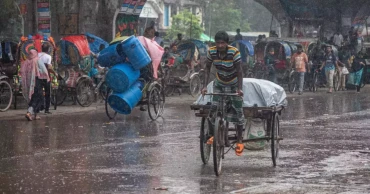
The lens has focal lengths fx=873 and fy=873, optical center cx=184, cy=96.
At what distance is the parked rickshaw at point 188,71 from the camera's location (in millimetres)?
26516

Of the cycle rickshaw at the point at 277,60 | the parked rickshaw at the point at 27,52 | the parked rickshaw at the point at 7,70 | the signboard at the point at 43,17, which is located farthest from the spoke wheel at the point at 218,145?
the cycle rickshaw at the point at 277,60

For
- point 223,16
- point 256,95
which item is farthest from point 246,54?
point 223,16

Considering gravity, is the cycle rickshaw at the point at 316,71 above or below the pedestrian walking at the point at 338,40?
below

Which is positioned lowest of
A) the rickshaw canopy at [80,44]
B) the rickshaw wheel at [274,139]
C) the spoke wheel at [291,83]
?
the spoke wheel at [291,83]

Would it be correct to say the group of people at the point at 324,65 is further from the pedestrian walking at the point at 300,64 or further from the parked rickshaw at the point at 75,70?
Result: the parked rickshaw at the point at 75,70

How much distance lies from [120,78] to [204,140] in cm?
678

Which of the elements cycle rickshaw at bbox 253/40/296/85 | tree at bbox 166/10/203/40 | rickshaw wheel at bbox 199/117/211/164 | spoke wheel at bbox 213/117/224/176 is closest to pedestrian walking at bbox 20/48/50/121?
rickshaw wheel at bbox 199/117/211/164

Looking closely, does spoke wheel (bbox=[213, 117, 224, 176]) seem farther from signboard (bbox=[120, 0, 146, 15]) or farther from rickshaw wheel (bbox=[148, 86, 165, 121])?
signboard (bbox=[120, 0, 146, 15])

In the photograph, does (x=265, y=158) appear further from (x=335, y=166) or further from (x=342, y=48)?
(x=342, y=48)

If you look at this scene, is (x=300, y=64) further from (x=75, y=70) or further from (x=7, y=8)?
(x=7, y=8)

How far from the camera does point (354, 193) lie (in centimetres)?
916

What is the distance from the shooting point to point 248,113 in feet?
37.1

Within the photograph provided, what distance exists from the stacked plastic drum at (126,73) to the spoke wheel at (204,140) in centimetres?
642

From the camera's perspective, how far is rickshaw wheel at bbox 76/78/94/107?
70.8ft
